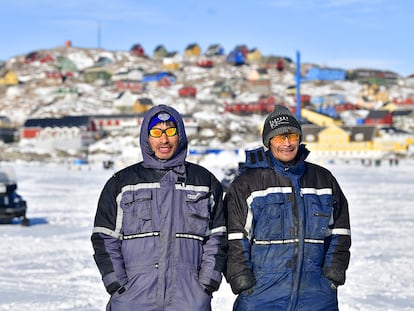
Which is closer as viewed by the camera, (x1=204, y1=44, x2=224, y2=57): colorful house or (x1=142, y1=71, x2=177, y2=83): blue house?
(x1=142, y1=71, x2=177, y2=83): blue house

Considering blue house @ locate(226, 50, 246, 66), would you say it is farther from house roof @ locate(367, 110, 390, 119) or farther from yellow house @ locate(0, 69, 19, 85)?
house roof @ locate(367, 110, 390, 119)

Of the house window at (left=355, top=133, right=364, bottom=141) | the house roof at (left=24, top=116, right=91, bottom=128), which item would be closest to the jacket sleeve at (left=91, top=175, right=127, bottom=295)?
the house window at (left=355, top=133, right=364, bottom=141)

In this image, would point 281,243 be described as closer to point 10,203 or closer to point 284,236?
point 284,236

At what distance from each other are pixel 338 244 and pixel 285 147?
0.61 m

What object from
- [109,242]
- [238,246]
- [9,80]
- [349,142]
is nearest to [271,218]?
[238,246]

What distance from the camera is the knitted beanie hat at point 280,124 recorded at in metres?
4.09

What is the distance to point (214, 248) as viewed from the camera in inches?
156

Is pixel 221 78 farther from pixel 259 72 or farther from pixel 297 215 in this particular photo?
pixel 297 215

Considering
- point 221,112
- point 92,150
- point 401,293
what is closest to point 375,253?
point 401,293

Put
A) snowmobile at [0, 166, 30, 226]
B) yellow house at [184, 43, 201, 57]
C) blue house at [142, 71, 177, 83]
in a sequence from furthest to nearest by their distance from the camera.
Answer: yellow house at [184, 43, 201, 57], blue house at [142, 71, 177, 83], snowmobile at [0, 166, 30, 226]

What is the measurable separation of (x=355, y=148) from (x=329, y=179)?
7719 cm

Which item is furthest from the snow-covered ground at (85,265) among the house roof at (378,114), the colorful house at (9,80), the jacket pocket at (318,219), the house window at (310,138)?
the colorful house at (9,80)

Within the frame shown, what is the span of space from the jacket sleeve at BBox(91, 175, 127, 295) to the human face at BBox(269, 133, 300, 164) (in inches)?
35.7

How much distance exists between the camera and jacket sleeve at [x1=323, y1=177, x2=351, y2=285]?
3998 millimetres
